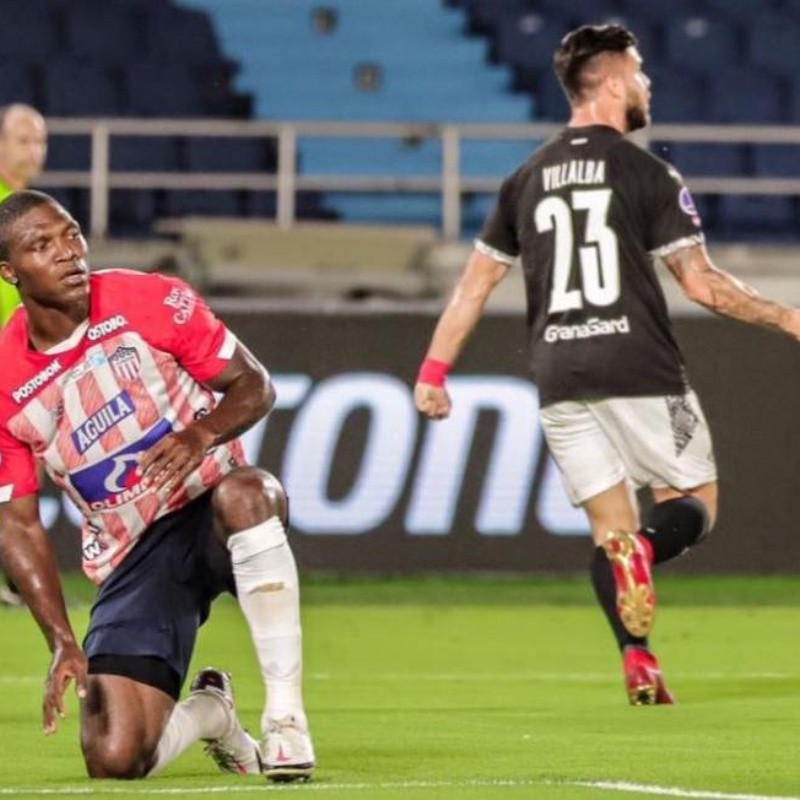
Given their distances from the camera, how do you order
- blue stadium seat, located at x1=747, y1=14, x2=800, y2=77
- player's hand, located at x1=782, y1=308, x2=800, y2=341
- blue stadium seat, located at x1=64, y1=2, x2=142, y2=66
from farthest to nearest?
blue stadium seat, located at x1=747, y1=14, x2=800, y2=77, blue stadium seat, located at x1=64, y1=2, x2=142, y2=66, player's hand, located at x1=782, y1=308, x2=800, y2=341

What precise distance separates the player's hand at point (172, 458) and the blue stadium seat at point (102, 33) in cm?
1222

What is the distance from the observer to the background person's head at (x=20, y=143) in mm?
10219

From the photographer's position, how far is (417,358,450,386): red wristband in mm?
7848

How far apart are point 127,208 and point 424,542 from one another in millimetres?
4970

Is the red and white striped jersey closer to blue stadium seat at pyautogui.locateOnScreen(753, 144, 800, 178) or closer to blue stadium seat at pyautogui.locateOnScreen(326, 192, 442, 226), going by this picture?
blue stadium seat at pyautogui.locateOnScreen(326, 192, 442, 226)

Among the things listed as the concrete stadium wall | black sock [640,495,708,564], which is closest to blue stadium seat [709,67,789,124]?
the concrete stadium wall

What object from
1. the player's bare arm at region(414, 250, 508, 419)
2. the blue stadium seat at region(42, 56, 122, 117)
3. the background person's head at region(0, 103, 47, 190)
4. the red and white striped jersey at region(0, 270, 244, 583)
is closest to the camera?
the red and white striped jersey at region(0, 270, 244, 583)

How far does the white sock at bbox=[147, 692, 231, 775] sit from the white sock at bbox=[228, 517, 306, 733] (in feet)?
0.94

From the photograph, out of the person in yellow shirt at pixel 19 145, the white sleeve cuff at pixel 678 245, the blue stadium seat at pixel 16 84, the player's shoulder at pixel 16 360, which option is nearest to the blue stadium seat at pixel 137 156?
the blue stadium seat at pixel 16 84

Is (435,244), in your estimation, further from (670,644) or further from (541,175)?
(541,175)

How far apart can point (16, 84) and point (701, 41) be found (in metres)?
4.97

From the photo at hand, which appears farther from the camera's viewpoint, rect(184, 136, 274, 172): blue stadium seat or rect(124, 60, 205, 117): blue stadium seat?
rect(124, 60, 205, 117): blue stadium seat

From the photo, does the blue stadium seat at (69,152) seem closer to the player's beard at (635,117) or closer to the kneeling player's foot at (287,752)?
the player's beard at (635,117)

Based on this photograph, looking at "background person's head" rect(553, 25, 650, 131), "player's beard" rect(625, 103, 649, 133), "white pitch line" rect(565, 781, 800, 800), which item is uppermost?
"background person's head" rect(553, 25, 650, 131)
